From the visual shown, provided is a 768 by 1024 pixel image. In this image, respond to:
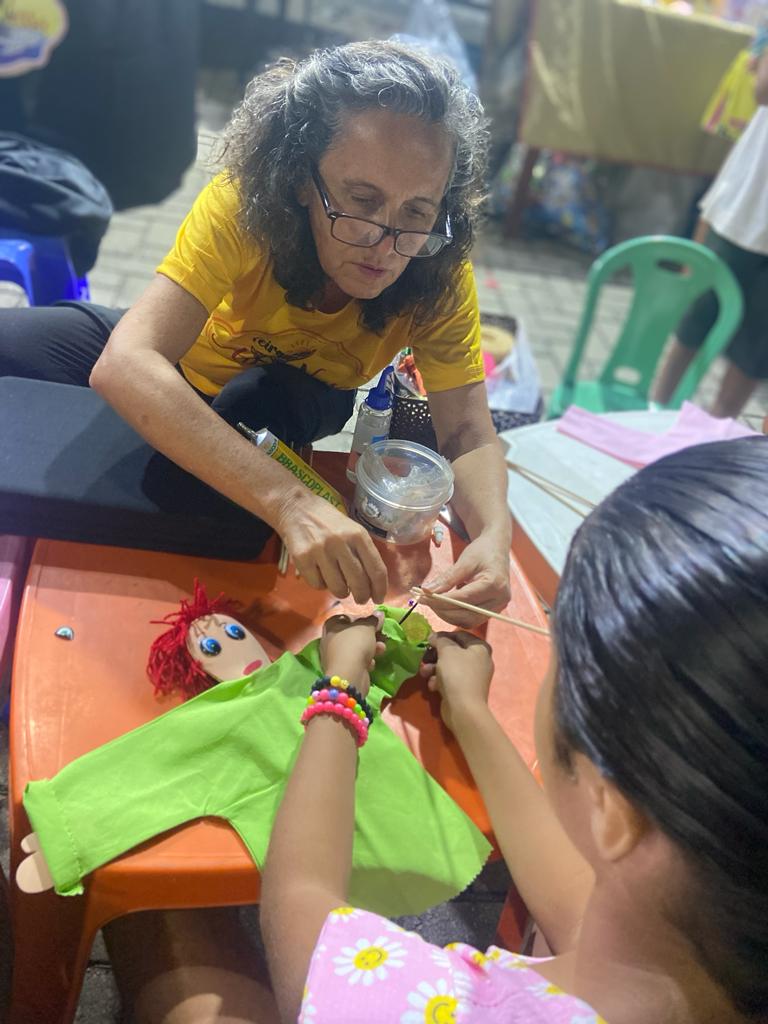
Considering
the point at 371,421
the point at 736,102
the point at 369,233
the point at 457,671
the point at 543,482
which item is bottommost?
the point at 543,482

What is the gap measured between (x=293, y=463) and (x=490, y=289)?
3254 mm

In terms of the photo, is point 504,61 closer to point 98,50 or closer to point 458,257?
point 98,50

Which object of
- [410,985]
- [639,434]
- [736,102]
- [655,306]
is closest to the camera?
[410,985]

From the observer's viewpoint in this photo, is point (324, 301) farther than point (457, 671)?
Yes

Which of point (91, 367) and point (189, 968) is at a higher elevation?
point (91, 367)

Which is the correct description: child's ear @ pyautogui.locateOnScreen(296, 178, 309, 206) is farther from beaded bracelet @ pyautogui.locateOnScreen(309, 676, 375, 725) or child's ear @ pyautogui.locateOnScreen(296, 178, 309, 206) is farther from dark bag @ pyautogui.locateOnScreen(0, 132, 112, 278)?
dark bag @ pyautogui.locateOnScreen(0, 132, 112, 278)

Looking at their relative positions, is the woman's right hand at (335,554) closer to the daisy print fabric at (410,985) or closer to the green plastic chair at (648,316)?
the daisy print fabric at (410,985)

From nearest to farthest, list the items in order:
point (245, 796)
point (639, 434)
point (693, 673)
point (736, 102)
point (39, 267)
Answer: point (693, 673), point (245, 796), point (639, 434), point (39, 267), point (736, 102)

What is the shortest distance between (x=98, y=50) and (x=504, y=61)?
248cm

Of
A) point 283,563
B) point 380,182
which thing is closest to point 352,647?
point 283,563

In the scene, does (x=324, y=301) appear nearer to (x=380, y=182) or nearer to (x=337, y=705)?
(x=380, y=182)

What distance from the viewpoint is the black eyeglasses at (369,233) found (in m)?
1.15

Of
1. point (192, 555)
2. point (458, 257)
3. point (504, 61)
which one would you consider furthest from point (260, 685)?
point (504, 61)

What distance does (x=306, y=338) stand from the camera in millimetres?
1350
